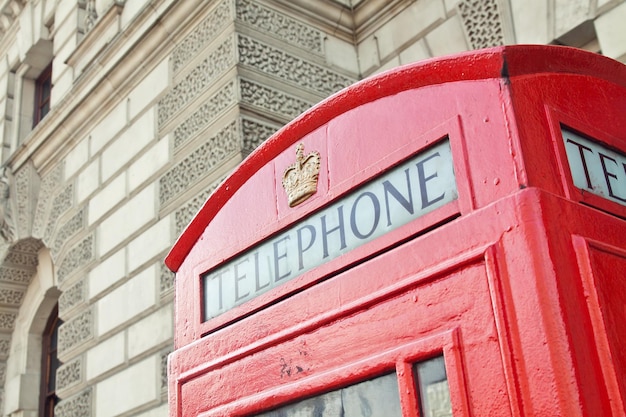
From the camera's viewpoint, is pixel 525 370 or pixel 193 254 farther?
pixel 193 254

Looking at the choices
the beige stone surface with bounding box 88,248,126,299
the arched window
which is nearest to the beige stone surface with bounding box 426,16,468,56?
the beige stone surface with bounding box 88,248,126,299

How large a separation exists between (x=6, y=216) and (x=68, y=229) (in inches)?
72.9

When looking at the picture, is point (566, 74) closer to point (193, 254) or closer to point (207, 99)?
point (193, 254)

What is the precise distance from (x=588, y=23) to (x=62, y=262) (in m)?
5.50

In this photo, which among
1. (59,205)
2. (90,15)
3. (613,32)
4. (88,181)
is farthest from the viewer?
(90,15)

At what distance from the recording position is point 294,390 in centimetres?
161

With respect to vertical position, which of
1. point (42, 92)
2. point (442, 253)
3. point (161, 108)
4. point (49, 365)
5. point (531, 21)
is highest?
point (42, 92)

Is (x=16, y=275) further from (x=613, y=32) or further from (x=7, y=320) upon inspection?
(x=613, y=32)

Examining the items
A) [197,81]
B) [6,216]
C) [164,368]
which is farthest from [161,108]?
[6,216]

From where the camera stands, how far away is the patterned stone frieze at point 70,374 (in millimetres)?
6633

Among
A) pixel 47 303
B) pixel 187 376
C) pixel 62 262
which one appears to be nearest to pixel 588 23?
pixel 187 376

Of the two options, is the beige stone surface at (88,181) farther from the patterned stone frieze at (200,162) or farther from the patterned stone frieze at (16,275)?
the patterned stone frieze at (16,275)

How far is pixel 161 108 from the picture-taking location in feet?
20.7

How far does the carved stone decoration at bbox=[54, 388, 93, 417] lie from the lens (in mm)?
6336
